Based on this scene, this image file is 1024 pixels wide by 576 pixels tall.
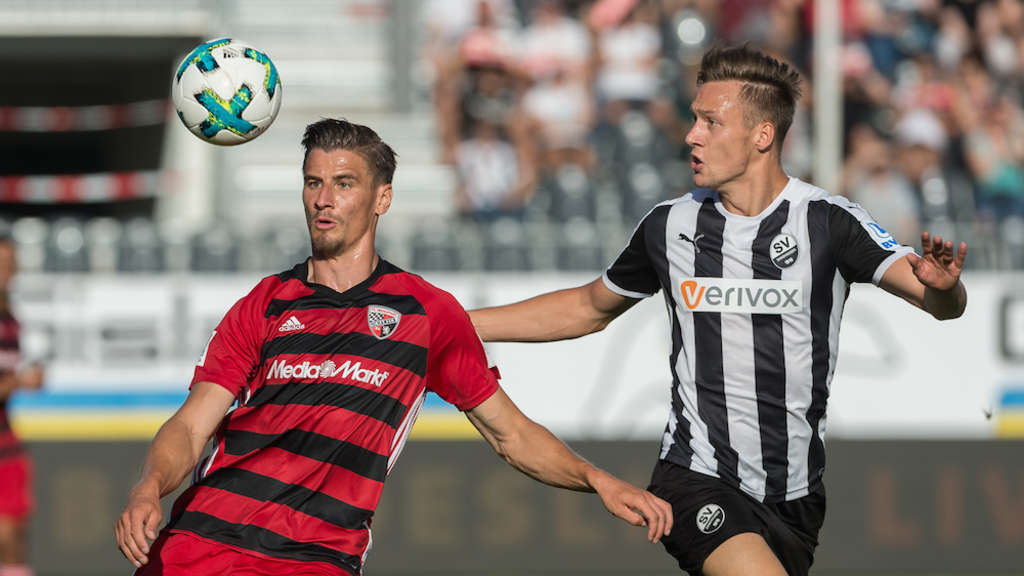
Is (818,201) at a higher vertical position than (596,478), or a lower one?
higher

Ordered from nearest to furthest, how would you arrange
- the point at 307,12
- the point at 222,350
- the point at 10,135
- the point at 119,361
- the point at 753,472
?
the point at 222,350 → the point at 753,472 → the point at 119,361 → the point at 307,12 → the point at 10,135

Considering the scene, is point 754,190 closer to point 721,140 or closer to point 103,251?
point 721,140

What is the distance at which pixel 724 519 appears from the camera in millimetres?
4797

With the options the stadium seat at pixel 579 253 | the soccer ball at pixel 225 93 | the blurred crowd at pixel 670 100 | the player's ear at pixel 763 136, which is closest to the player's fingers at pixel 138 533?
the soccer ball at pixel 225 93

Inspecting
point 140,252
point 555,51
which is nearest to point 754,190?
point 140,252

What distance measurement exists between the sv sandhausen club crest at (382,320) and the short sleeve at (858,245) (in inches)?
58.1

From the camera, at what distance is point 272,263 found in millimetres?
10062

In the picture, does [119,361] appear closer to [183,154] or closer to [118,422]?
[118,422]

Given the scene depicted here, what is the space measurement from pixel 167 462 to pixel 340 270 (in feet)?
2.74

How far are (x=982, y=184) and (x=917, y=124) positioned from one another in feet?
2.62

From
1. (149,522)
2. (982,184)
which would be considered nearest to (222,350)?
(149,522)

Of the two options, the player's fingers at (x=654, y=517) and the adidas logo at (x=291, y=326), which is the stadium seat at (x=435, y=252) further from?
the player's fingers at (x=654, y=517)

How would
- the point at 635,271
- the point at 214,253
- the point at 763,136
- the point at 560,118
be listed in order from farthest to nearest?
the point at 560,118 < the point at 214,253 < the point at 635,271 < the point at 763,136

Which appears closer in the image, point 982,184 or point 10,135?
point 982,184
